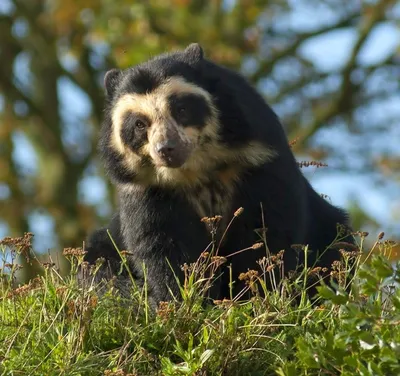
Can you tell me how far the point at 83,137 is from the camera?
91.1 ft

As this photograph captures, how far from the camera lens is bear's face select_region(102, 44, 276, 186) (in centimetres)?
766

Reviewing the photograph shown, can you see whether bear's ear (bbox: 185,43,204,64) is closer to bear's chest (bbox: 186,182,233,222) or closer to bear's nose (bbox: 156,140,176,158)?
bear's nose (bbox: 156,140,176,158)

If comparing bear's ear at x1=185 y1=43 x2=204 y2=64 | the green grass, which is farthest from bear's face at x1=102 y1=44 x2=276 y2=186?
the green grass

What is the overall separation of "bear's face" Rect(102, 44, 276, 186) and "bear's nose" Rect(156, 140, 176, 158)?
0.08 m

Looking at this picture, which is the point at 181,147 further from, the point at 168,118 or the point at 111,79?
the point at 111,79

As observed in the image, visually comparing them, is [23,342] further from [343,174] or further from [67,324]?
[343,174]

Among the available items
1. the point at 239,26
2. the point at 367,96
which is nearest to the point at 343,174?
the point at 367,96

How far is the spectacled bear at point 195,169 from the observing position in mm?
7500

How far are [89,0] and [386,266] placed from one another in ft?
63.3

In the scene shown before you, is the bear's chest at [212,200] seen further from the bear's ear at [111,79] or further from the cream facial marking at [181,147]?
the bear's ear at [111,79]

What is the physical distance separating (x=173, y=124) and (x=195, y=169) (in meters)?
0.40

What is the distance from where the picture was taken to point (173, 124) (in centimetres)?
763

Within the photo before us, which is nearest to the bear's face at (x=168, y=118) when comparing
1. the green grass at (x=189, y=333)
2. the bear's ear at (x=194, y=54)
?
the bear's ear at (x=194, y=54)

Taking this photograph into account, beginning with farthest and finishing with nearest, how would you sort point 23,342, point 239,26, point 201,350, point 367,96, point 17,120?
point 17,120 < point 367,96 < point 239,26 < point 23,342 < point 201,350
